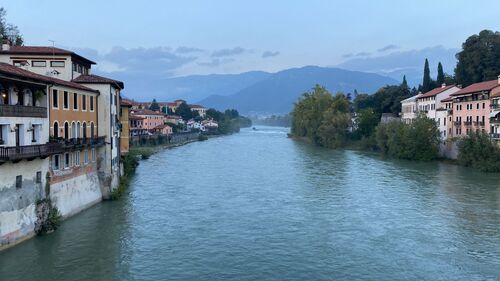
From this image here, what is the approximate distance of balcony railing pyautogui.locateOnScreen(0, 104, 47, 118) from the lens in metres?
21.7

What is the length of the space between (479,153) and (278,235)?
38323 millimetres

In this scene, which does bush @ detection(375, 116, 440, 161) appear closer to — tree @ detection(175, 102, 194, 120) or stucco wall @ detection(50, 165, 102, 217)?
stucco wall @ detection(50, 165, 102, 217)

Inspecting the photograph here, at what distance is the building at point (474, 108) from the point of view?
57969mm

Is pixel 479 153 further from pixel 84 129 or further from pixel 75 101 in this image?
pixel 75 101

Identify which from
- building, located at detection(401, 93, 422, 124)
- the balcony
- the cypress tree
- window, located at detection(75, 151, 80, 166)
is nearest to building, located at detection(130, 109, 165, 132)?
building, located at detection(401, 93, 422, 124)

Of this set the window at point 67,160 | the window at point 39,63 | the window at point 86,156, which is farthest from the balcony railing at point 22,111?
the window at point 39,63

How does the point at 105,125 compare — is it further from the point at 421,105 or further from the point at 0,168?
the point at 421,105

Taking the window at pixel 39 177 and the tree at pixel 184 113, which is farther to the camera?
the tree at pixel 184 113

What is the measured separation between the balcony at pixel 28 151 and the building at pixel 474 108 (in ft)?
161

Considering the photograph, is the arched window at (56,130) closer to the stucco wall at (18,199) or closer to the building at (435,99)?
the stucco wall at (18,199)

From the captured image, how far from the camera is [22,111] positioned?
75.7 ft

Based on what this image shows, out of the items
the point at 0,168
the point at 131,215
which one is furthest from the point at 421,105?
the point at 0,168

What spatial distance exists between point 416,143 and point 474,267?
4740 centimetres

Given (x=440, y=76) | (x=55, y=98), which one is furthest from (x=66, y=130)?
(x=440, y=76)
